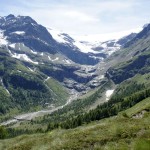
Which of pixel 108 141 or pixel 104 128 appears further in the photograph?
pixel 104 128

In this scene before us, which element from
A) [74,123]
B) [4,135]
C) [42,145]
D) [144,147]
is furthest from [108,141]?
[74,123]

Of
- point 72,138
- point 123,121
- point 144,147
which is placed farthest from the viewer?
point 123,121

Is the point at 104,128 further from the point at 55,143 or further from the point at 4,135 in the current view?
the point at 4,135

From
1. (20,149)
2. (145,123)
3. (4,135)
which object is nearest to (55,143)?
(20,149)

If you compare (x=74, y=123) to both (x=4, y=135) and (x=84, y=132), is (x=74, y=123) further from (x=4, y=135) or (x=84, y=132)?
(x=84, y=132)

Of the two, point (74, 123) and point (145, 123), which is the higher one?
point (145, 123)

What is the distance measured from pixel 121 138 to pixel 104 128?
17.8 ft

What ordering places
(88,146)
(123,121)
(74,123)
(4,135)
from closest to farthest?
(88,146), (123,121), (4,135), (74,123)

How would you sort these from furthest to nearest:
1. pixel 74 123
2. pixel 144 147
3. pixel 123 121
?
1. pixel 74 123
2. pixel 123 121
3. pixel 144 147

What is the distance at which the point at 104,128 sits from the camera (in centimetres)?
4688

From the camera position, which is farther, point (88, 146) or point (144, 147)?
point (88, 146)

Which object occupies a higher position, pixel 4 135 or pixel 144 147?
pixel 144 147

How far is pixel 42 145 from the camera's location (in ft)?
154

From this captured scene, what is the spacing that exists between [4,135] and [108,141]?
4948 inches
